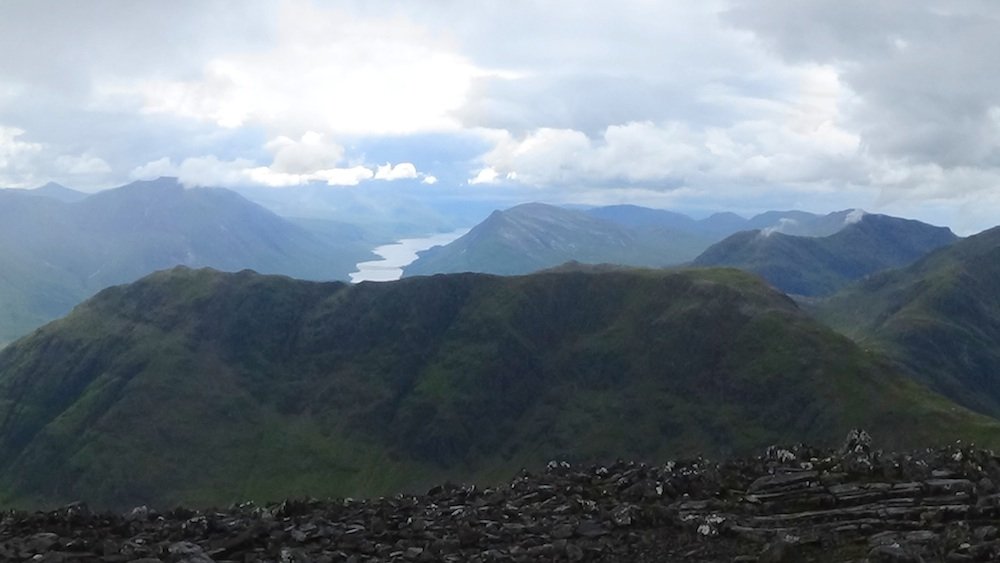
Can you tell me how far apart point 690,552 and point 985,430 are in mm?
192338

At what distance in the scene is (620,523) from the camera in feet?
98.6

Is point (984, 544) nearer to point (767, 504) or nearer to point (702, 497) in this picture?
point (767, 504)

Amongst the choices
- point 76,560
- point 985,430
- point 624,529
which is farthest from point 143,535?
point 985,430

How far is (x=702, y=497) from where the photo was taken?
113 ft

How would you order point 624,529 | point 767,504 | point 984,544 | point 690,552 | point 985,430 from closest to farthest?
point 984,544 → point 690,552 → point 624,529 → point 767,504 → point 985,430

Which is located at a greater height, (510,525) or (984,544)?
(984,544)

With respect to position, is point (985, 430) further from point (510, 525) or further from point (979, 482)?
point (510, 525)

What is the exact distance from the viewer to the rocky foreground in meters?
25.9

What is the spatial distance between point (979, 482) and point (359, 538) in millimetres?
23979

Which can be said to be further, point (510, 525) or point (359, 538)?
point (510, 525)

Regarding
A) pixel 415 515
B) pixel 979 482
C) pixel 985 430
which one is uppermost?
pixel 979 482

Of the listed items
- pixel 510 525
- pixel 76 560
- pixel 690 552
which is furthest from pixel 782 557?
pixel 76 560

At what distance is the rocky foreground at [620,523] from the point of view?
85.1 ft

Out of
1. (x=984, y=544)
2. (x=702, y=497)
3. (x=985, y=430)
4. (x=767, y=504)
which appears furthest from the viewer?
(x=985, y=430)
